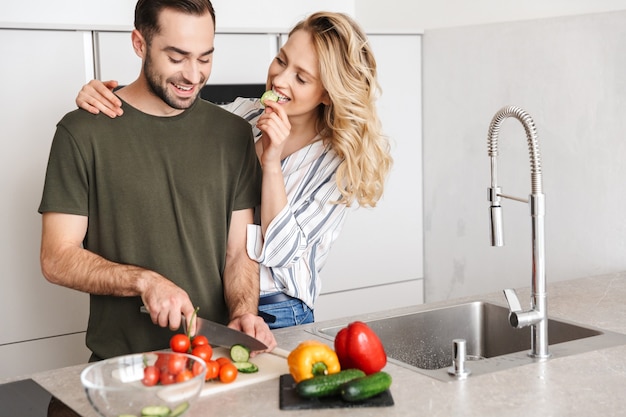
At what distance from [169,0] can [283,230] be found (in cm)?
63

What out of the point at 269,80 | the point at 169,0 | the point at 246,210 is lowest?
the point at 246,210

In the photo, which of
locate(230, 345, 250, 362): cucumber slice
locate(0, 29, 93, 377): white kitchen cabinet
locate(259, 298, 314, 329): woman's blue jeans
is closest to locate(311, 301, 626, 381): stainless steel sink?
locate(259, 298, 314, 329): woman's blue jeans

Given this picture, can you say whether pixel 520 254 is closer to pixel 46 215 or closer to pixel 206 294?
pixel 206 294

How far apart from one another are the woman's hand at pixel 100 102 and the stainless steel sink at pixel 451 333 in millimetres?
714

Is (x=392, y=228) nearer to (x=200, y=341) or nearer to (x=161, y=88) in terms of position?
(x=161, y=88)

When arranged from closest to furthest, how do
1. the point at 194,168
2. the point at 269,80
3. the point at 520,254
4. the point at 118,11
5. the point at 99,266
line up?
the point at 99,266, the point at 194,168, the point at 269,80, the point at 520,254, the point at 118,11

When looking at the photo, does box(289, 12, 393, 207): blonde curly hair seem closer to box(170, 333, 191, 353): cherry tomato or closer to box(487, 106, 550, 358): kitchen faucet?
box(487, 106, 550, 358): kitchen faucet

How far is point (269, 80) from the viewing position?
7.84 ft

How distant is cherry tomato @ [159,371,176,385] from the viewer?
143cm

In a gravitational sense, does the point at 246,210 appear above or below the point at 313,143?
below

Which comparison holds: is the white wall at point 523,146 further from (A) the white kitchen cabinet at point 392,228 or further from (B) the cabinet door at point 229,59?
(B) the cabinet door at point 229,59

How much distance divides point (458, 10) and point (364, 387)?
2352 millimetres

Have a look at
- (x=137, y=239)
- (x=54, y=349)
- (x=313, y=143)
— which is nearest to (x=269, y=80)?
(x=313, y=143)

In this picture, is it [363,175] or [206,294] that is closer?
[206,294]
